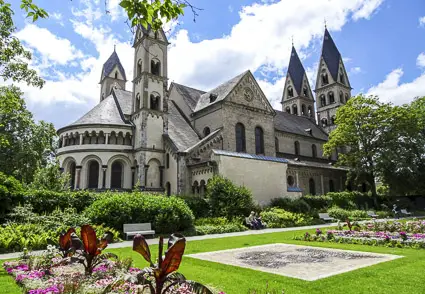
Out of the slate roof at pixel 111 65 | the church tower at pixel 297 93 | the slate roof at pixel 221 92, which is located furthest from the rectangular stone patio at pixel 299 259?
the church tower at pixel 297 93

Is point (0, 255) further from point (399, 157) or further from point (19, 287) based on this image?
point (399, 157)

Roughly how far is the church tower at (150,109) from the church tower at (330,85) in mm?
37264

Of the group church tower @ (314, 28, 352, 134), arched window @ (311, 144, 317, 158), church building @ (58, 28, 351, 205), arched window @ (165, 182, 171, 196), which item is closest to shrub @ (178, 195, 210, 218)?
church building @ (58, 28, 351, 205)

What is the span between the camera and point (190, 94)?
38562mm

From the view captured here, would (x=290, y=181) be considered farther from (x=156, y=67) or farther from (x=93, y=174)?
(x=93, y=174)

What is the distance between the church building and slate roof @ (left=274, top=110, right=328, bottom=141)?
358cm

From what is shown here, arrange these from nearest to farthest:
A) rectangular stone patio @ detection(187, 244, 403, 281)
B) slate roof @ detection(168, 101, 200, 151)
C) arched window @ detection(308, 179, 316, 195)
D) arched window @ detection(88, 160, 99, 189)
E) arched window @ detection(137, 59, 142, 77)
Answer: rectangular stone patio @ detection(187, 244, 403, 281) → arched window @ detection(88, 160, 99, 189) → slate roof @ detection(168, 101, 200, 151) → arched window @ detection(137, 59, 142, 77) → arched window @ detection(308, 179, 316, 195)

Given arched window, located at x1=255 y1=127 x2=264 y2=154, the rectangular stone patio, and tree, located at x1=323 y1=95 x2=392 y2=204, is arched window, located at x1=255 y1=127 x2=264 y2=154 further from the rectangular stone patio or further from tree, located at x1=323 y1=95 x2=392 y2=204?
the rectangular stone patio

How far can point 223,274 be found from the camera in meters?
6.70

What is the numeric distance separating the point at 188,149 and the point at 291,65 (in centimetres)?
4519

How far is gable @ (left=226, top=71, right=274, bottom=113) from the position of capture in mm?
32569

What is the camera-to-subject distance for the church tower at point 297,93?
60.1m

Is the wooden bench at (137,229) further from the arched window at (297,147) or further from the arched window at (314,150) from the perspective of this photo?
the arched window at (314,150)

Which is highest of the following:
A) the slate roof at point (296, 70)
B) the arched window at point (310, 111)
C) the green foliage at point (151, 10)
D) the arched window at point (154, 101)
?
the slate roof at point (296, 70)
